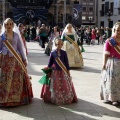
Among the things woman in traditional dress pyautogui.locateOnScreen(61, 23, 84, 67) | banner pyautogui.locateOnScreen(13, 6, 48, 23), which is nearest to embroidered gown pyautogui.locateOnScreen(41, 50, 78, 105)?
woman in traditional dress pyautogui.locateOnScreen(61, 23, 84, 67)

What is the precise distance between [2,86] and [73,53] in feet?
15.8

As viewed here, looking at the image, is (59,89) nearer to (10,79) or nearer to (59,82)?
(59,82)

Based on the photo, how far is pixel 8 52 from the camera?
5.35 meters

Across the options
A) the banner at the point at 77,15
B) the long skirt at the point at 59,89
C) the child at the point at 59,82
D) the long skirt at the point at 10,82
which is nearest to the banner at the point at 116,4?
Result: the banner at the point at 77,15

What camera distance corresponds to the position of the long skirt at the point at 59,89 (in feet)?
18.2

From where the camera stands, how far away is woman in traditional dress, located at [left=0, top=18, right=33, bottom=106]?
5.34 meters

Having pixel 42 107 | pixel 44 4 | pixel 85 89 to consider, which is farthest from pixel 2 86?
pixel 44 4

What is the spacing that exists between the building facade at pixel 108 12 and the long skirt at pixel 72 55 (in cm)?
2961

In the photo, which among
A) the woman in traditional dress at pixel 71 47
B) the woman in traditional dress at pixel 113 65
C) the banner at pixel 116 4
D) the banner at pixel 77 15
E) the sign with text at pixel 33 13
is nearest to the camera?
the woman in traditional dress at pixel 113 65

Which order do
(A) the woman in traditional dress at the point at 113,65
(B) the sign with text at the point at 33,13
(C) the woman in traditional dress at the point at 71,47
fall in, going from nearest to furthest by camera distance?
(A) the woman in traditional dress at the point at 113,65
(C) the woman in traditional dress at the point at 71,47
(B) the sign with text at the point at 33,13

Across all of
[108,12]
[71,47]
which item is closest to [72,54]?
[71,47]

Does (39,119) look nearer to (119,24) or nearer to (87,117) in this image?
(87,117)

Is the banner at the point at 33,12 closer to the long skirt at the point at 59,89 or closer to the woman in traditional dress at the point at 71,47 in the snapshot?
the woman in traditional dress at the point at 71,47

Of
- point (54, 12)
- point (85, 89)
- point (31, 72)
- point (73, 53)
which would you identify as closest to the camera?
point (85, 89)
